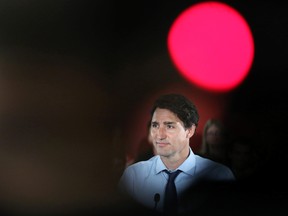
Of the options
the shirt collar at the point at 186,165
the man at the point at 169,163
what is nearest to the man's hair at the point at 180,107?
the man at the point at 169,163

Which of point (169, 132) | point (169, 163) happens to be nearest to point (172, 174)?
point (169, 163)

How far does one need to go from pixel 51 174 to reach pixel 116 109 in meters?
0.34

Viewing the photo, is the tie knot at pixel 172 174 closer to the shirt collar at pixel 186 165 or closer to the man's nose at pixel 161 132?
the shirt collar at pixel 186 165

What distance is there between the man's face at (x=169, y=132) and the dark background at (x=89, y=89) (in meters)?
0.06

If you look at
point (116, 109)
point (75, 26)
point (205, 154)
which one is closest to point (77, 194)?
point (116, 109)

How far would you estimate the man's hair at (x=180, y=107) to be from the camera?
4.29 ft

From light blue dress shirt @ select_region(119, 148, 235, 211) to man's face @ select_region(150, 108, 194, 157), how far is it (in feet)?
0.18

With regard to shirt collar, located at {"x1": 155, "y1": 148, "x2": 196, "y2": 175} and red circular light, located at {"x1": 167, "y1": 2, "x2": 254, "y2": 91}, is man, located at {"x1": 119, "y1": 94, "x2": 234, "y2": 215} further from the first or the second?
red circular light, located at {"x1": 167, "y1": 2, "x2": 254, "y2": 91}

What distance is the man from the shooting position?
1307mm

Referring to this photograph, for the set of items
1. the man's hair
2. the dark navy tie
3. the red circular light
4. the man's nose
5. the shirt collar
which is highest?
the red circular light

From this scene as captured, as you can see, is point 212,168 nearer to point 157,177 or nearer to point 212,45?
point 157,177

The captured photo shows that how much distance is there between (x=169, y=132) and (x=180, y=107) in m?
0.09

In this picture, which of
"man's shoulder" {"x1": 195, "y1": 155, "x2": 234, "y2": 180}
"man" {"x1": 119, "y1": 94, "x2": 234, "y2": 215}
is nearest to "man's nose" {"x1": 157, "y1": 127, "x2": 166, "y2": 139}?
"man" {"x1": 119, "y1": 94, "x2": 234, "y2": 215}

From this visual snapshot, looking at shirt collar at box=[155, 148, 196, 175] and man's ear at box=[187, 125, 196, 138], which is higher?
man's ear at box=[187, 125, 196, 138]
